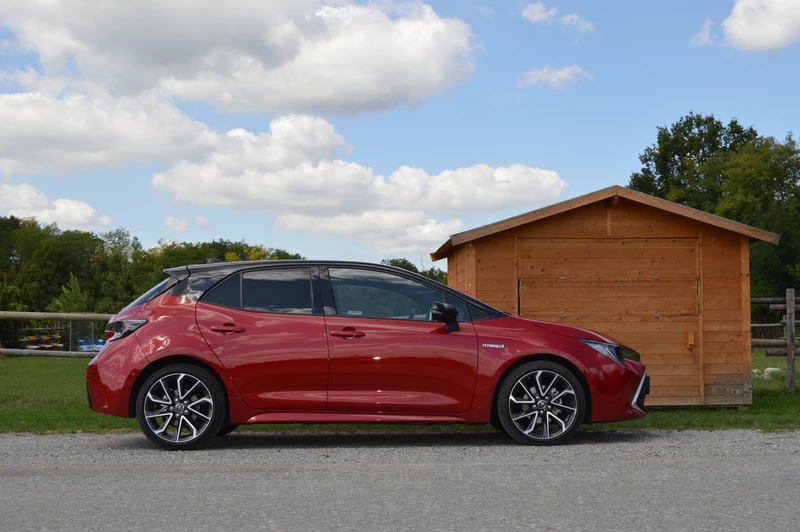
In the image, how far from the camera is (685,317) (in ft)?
44.5

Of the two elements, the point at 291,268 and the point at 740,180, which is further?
the point at 740,180

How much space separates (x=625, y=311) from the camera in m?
13.5

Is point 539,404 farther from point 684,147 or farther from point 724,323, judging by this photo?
point 684,147

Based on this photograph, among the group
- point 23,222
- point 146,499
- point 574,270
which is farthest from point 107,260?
point 146,499

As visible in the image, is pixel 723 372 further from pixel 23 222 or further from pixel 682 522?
A: pixel 23 222

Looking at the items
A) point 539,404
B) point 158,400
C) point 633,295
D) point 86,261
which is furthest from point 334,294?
point 86,261

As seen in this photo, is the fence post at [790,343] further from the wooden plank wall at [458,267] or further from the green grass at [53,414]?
the green grass at [53,414]

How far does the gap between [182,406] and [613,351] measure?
12.7 feet

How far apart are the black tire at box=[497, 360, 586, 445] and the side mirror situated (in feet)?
2.18

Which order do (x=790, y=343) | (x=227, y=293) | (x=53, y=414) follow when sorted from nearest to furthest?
(x=227, y=293), (x=53, y=414), (x=790, y=343)

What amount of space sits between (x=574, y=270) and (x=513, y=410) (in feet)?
16.7

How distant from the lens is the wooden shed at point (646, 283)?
1337 cm

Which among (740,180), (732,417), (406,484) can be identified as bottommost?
(732,417)

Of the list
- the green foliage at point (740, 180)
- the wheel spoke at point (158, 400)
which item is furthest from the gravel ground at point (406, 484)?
the green foliage at point (740, 180)
